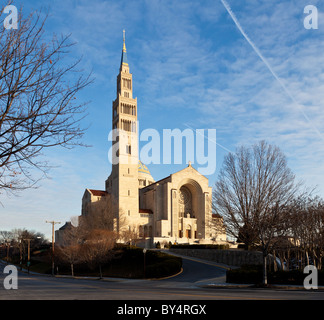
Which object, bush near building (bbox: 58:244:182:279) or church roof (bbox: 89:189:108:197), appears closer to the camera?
bush near building (bbox: 58:244:182:279)

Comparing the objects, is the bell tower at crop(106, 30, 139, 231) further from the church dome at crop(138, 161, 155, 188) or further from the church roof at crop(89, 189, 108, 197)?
the church dome at crop(138, 161, 155, 188)

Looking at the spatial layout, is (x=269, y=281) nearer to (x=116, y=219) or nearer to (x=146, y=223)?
(x=116, y=219)

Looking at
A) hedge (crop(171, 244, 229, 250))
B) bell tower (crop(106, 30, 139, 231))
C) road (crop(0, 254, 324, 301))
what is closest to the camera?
road (crop(0, 254, 324, 301))

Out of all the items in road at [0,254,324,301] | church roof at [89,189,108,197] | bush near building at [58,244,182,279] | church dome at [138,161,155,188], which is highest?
church dome at [138,161,155,188]

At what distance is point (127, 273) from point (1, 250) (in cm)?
12262

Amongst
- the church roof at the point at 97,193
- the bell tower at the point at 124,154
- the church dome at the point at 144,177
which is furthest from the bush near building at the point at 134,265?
the church dome at the point at 144,177

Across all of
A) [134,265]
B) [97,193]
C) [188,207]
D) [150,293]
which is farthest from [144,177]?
[150,293]

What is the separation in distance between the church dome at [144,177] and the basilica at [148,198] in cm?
1466

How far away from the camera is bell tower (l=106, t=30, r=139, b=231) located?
2972 inches

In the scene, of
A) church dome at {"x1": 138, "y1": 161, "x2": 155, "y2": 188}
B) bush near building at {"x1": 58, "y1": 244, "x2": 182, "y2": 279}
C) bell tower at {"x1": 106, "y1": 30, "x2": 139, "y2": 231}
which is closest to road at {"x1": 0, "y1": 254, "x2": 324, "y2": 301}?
bush near building at {"x1": 58, "y1": 244, "x2": 182, "y2": 279}

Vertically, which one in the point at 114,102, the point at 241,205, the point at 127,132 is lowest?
the point at 241,205
